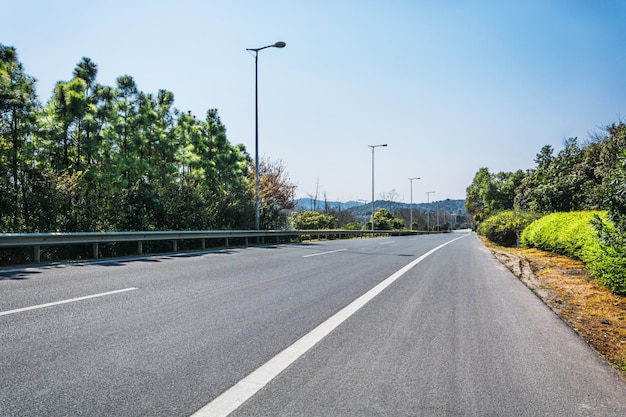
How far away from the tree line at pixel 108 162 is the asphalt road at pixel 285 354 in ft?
22.8

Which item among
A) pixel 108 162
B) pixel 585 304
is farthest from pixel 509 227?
pixel 108 162

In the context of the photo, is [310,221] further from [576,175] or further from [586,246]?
[586,246]

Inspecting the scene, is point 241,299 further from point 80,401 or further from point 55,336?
point 80,401

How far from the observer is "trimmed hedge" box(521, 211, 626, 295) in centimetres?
724

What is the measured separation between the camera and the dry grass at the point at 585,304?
4625 millimetres

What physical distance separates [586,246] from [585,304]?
3447 millimetres

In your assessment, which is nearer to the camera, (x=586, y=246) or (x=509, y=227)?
(x=586, y=246)

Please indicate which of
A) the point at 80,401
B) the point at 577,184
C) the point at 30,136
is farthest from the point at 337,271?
the point at 577,184

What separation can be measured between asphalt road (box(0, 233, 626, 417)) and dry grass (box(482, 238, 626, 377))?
279mm

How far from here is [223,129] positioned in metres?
31.8

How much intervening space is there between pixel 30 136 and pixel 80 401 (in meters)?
17.9

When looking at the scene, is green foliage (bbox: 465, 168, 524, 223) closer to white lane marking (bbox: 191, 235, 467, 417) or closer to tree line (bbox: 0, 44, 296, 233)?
tree line (bbox: 0, 44, 296, 233)

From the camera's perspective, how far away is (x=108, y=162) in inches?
846

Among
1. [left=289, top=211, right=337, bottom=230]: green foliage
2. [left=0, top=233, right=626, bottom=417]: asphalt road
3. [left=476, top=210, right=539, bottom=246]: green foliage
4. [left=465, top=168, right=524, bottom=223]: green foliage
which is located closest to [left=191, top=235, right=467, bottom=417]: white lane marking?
[left=0, top=233, right=626, bottom=417]: asphalt road
